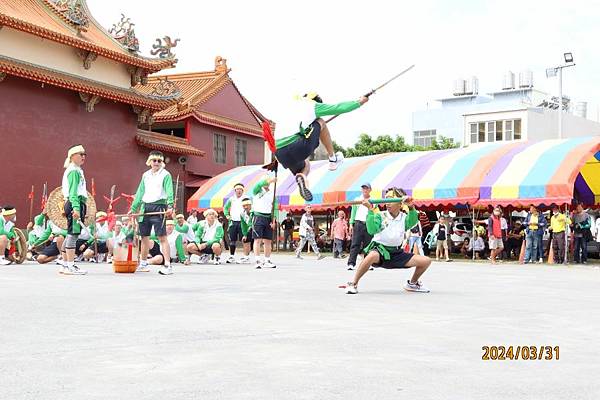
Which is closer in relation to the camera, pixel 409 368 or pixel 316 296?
pixel 409 368

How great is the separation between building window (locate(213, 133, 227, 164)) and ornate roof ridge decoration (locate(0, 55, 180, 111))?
6123mm

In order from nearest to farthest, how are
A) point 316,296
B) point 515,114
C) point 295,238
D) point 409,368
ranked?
point 409,368 → point 316,296 → point 295,238 → point 515,114

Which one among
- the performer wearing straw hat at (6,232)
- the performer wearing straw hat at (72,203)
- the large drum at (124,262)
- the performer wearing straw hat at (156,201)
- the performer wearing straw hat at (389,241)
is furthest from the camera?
the performer wearing straw hat at (6,232)

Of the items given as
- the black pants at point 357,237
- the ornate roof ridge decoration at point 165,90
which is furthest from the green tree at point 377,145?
the black pants at point 357,237

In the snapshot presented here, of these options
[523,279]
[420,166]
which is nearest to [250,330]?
[523,279]

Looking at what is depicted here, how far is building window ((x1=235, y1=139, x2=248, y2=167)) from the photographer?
37.8m

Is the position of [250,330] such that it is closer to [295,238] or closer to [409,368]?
[409,368]

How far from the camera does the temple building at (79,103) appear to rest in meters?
24.2

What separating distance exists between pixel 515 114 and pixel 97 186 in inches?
1336

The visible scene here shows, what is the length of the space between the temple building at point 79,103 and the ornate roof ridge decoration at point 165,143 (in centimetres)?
4

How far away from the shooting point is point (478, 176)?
886 inches

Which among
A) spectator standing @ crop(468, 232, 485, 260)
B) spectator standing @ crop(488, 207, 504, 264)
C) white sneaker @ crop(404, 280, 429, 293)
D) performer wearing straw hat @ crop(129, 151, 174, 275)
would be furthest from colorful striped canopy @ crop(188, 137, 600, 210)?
white sneaker @ crop(404, 280, 429, 293)

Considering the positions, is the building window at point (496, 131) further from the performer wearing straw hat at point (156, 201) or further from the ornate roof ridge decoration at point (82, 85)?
the performer wearing straw hat at point (156, 201)

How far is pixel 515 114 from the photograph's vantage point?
52.8 m
